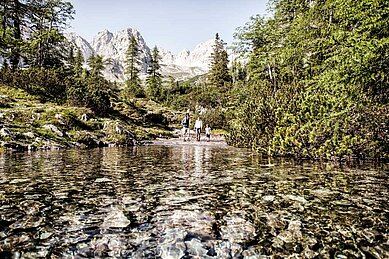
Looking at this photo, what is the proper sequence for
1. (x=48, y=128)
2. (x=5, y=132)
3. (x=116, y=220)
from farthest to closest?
(x=48, y=128) → (x=5, y=132) → (x=116, y=220)

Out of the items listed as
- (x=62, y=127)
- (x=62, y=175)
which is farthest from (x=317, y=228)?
(x=62, y=127)

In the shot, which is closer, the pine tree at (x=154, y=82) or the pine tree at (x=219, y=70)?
the pine tree at (x=154, y=82)

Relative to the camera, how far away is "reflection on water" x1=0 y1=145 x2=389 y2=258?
3.31 m

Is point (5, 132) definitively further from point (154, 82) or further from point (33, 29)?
point (154, 82)

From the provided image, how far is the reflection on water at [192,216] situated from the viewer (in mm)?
3307

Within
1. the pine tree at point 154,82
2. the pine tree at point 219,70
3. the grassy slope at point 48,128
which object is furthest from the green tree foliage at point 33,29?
the pine tree at point 219,70

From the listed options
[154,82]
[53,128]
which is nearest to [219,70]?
[154,82]

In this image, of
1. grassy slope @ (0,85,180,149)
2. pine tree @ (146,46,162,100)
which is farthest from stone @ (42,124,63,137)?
pine tree @ (146,46,162,100)

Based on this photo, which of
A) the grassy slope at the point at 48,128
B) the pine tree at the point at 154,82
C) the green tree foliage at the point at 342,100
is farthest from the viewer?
the pine tree at the point at 154,82

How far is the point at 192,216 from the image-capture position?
14.5 ft

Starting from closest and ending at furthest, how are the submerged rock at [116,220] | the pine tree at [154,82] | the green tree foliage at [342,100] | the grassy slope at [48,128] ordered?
the submerged rock at [116,220]
the green tree foliage at [342,100]
the grassy slope at [48,128]
the pine tree at [154,82]

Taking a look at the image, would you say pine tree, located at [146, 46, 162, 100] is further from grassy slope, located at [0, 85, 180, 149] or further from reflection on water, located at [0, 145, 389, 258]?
reflection on water, located at [0, 145, 389, 258]

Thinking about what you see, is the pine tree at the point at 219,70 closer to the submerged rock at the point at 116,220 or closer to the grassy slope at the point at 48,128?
the grassy slope at the point at 48,128

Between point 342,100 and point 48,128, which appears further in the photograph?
point 48,128
